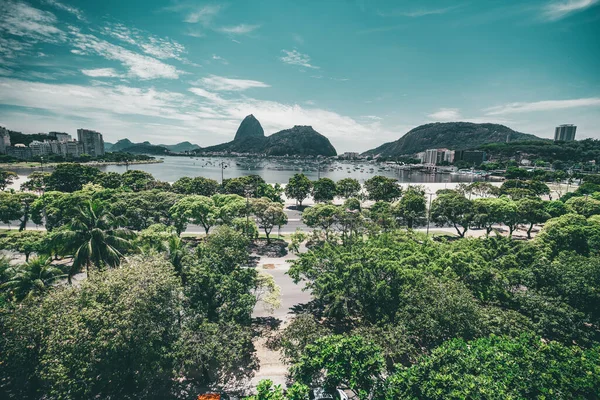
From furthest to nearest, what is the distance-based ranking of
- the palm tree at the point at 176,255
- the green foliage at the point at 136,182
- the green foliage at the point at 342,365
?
the green foliage at the point at 136,182 → the palm tree at the point at 176,255 → the green foliage at the point at 342,365

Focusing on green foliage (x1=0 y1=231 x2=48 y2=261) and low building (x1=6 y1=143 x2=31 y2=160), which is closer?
green foliage (x1=0 y1=231 x2=48 y2=261)

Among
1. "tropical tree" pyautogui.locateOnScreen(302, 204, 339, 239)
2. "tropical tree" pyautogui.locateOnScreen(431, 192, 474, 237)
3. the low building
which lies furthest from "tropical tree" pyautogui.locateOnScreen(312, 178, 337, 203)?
the low building

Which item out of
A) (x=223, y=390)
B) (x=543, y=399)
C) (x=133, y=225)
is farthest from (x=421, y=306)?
(x=133, y=225)

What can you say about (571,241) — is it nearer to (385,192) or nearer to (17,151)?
(385,192)

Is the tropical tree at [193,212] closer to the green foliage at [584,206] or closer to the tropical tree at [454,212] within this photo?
the tropical tree at [454,212]

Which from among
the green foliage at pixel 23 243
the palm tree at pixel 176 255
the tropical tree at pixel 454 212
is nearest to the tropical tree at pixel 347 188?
the tropical tree at pixel 454 212

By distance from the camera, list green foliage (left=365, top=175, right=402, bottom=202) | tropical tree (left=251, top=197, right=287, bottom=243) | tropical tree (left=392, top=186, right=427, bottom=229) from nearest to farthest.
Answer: tropical tree (left=251, top=197, right=287, bottom=243)
tropical tree (left=392, top=186, right=427, bottom=229)
green foliage (left=365, top=175, right=402, bottom=202)

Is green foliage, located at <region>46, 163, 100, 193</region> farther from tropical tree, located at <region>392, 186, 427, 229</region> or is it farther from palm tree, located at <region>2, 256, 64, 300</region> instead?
tropical tree, located at <region>392, 186, 427, 229</region>

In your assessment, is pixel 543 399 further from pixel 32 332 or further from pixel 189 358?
pixel 32 332
